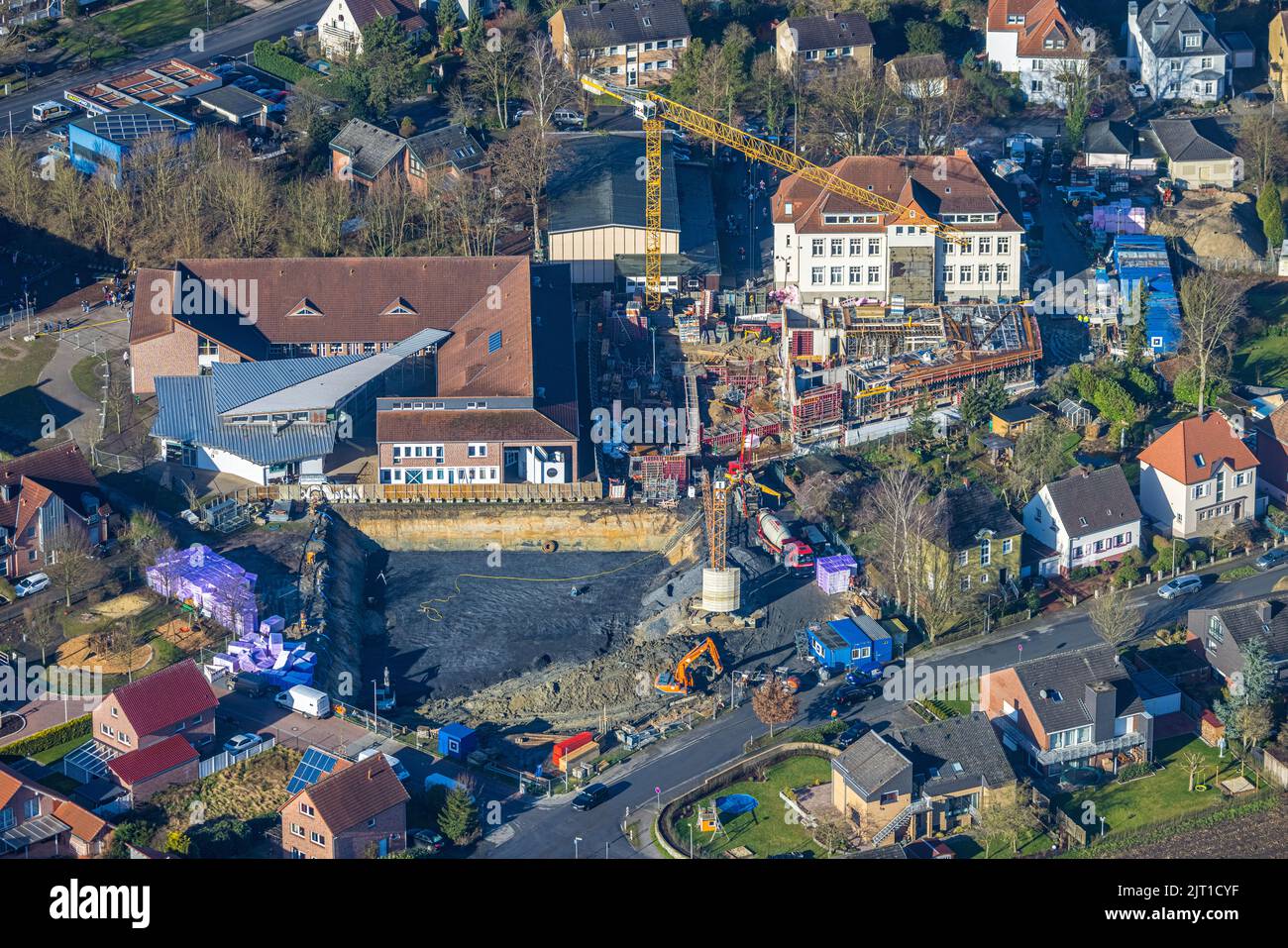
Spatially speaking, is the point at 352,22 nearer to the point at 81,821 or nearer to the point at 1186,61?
the point at 1186,61

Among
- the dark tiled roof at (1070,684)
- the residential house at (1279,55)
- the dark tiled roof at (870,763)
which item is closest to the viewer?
the dark tiled roof at (870,763)

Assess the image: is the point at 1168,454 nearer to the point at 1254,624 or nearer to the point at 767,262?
the point at 1254,624

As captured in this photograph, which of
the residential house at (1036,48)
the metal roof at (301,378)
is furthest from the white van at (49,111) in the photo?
the residential house at (1036,48)

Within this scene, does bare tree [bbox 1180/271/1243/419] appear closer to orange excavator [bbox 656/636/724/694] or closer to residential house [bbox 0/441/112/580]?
orange excavator [bbox 656/636/724/694]

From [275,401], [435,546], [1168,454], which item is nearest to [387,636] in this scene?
[435,546]

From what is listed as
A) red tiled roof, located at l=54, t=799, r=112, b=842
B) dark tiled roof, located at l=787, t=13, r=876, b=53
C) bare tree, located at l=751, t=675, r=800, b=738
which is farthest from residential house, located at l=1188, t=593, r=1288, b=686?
dark tiled roof, located at l=787, t=13, r=876, b=53

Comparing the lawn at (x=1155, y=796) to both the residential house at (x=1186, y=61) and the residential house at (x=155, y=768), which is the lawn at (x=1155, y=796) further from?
the residential house at (x=1186, y=61)
